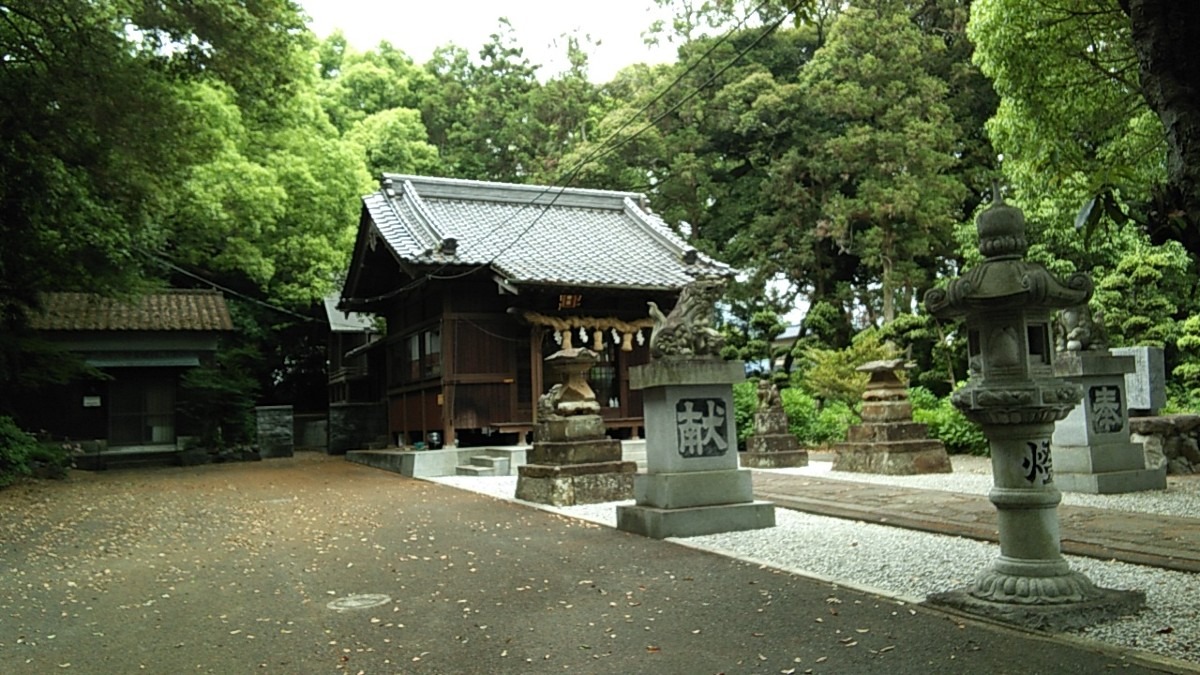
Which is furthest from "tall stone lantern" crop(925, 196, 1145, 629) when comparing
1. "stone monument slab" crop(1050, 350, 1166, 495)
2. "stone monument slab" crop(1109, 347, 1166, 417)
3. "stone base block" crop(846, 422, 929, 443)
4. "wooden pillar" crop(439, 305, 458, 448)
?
"wooden pillar" crop(439, 305, 458, 448)

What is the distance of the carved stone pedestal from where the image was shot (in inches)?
346

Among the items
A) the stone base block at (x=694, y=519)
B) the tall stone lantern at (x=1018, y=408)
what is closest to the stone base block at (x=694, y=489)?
the stone base block at (x=694, y=519)

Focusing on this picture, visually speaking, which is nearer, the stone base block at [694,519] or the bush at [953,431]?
the stone base block at [694,519]

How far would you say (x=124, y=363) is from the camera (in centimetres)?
2238

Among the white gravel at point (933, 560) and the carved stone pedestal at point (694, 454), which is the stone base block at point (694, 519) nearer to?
the carved stone pedestal at point (694, 454)

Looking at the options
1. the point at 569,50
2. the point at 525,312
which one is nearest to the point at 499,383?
the point at 525,312

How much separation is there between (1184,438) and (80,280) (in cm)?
1924

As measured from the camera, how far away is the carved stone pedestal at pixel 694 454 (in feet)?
28.8

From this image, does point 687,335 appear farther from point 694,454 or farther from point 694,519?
point 694,519

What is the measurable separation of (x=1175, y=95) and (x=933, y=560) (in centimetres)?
460

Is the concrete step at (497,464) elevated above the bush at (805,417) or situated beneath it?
situated beneath

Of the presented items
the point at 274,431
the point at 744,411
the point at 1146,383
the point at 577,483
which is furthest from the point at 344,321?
the point at 1146,383

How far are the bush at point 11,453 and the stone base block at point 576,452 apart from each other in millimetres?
9924

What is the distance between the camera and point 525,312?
17.8m
